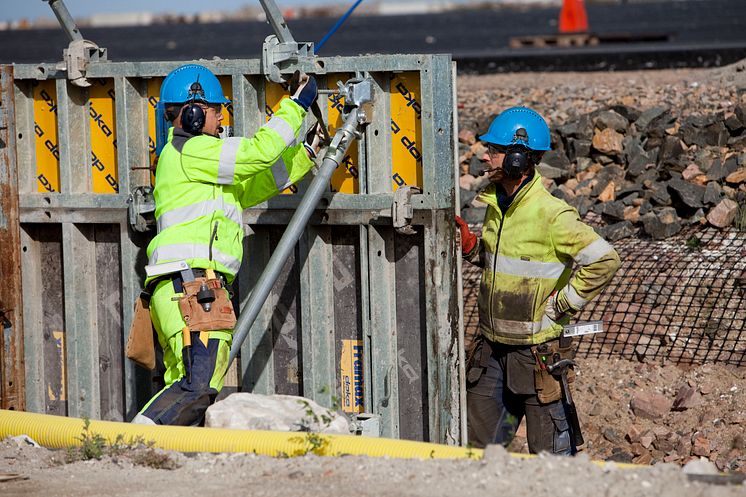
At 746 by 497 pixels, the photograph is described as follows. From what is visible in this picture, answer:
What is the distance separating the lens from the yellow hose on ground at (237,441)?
202 inches

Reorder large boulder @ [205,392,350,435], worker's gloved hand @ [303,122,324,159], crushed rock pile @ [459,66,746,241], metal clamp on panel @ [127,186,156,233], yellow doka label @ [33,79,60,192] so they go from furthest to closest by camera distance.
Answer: crushed rock pile @ [459,66,746,241], yellow doka label @ [33,79,60,192], metal clamp on panel @ [127,186,156,233], worker's gloved hand @ [303,122,324,159], large boulder @ [205,392,350,435]

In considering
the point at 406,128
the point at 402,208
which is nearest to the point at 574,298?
the point at 402,208

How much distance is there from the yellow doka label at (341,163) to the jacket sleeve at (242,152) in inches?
22.8

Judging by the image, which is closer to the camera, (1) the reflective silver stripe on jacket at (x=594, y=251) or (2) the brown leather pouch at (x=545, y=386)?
(1) the reflective silver stripe on jacket at (x=594, y=251)

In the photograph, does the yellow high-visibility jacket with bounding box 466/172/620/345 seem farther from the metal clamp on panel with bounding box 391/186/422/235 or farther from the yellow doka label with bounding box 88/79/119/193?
the yellow doka label with bounding box 88/79/119/193

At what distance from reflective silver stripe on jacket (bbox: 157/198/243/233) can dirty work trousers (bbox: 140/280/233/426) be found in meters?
0.34

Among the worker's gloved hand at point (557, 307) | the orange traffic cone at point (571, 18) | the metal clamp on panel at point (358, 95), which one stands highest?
the orange traffic cone at point (571, 18)

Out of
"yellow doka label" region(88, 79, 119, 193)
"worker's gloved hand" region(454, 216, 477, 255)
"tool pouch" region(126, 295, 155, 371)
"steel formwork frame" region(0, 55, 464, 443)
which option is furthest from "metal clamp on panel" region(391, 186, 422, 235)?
"yellow doka label" region(88, 79, 119, 193)

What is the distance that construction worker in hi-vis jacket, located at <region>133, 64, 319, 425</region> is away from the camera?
605 cm

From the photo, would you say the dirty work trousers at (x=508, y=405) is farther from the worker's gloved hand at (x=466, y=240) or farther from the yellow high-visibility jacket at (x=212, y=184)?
the yellow high-visibility jacket at (x=212, y=184)

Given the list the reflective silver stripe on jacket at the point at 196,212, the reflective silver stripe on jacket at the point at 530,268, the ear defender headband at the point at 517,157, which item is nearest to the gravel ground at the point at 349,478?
the reflective silver stripe on jacket at the point at 196,212

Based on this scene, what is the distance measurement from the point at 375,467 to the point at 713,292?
485cm

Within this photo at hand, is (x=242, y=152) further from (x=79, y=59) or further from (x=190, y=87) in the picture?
(x=79, y=59)

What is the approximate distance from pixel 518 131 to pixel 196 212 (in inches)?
71.1
